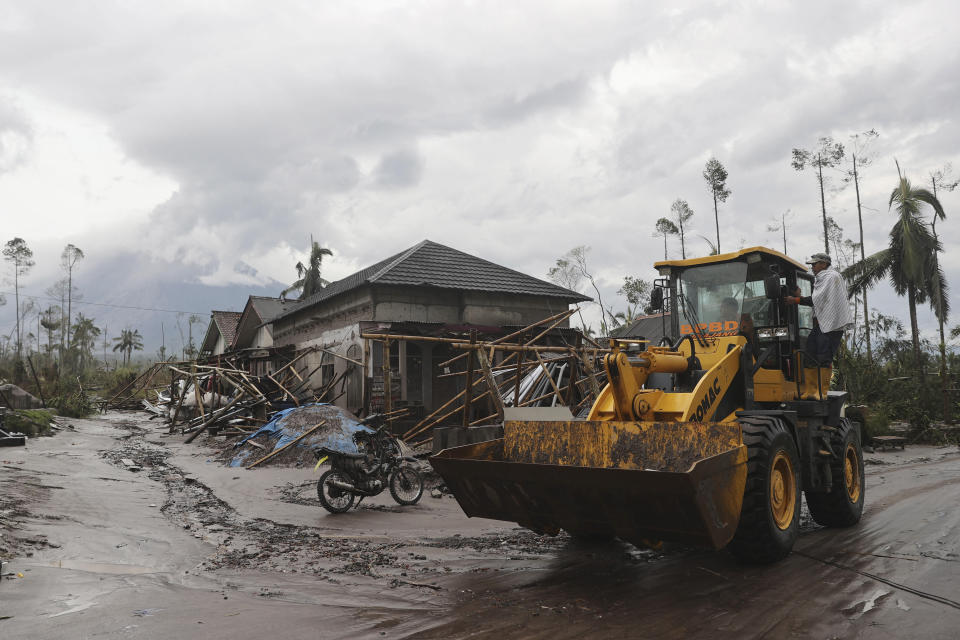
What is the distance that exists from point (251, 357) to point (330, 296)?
5.61 meters

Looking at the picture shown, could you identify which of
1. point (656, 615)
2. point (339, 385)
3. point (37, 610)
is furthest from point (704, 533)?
point (339, 385)

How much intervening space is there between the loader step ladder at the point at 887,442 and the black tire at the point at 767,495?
1265 cm

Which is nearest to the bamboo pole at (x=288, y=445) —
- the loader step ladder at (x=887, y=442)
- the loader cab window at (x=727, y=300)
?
the loader cab window at (x=727, y=300)

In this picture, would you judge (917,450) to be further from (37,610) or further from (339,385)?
(37,610)

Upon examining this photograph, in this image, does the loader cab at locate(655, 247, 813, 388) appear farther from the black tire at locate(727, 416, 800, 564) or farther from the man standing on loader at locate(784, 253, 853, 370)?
the black tire at locate(727, 416, 800, 564)

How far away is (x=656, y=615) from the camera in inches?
190

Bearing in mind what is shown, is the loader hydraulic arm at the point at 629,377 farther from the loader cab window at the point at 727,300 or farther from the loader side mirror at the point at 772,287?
the loader side mirror at the point at 772,287

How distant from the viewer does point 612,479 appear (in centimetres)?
503

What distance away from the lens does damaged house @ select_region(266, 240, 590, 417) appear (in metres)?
18.7

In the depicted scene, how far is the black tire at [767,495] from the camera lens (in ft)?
18.5

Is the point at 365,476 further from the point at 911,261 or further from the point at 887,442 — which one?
the point at 911,261

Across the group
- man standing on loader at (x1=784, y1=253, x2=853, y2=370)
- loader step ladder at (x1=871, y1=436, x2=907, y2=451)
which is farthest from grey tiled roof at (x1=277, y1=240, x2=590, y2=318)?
man standing on loader at (x1=784, y1=253, x2=853, y2=370)

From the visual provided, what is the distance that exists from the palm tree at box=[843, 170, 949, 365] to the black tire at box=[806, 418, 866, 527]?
75.5ft

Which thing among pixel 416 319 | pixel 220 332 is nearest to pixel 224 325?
pixel 220 332
